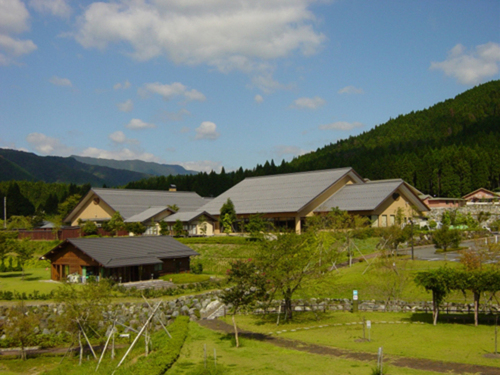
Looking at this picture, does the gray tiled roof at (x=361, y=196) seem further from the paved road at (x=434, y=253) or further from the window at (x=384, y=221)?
the paved road at (x=434, y=253)

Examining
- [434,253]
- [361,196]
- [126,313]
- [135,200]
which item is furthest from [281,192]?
[126,313]

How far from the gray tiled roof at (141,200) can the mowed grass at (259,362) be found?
1914 inches

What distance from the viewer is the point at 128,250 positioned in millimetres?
36281

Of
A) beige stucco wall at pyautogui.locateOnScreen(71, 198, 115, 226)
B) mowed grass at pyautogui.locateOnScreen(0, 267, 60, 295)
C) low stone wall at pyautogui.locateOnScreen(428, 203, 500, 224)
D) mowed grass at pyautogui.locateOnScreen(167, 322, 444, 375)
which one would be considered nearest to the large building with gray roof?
low stone wall at pyautogui.locateOnScreen(428, 203, 500, 224)

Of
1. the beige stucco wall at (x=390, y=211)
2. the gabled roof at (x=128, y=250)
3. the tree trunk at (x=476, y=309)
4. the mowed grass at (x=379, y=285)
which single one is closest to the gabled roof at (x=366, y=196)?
the beige stucco wall at (x=390, y=211)

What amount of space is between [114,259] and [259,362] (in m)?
19.8

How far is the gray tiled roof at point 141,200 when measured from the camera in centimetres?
6875

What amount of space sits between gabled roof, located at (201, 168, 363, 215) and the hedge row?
33750mm

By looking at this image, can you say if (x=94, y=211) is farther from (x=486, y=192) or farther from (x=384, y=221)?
(x=486, y=192)

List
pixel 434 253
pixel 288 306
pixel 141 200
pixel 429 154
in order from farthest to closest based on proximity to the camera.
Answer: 1. pixel 429 154
2. pixel 141 200
3. pixel 434 253
4. pixel 288 306

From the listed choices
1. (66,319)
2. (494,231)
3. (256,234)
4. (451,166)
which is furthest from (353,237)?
(451,166)

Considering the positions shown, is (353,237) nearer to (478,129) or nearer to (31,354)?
(31,354)

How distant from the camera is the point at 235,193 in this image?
71.0 m

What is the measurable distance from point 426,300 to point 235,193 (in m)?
46.1
